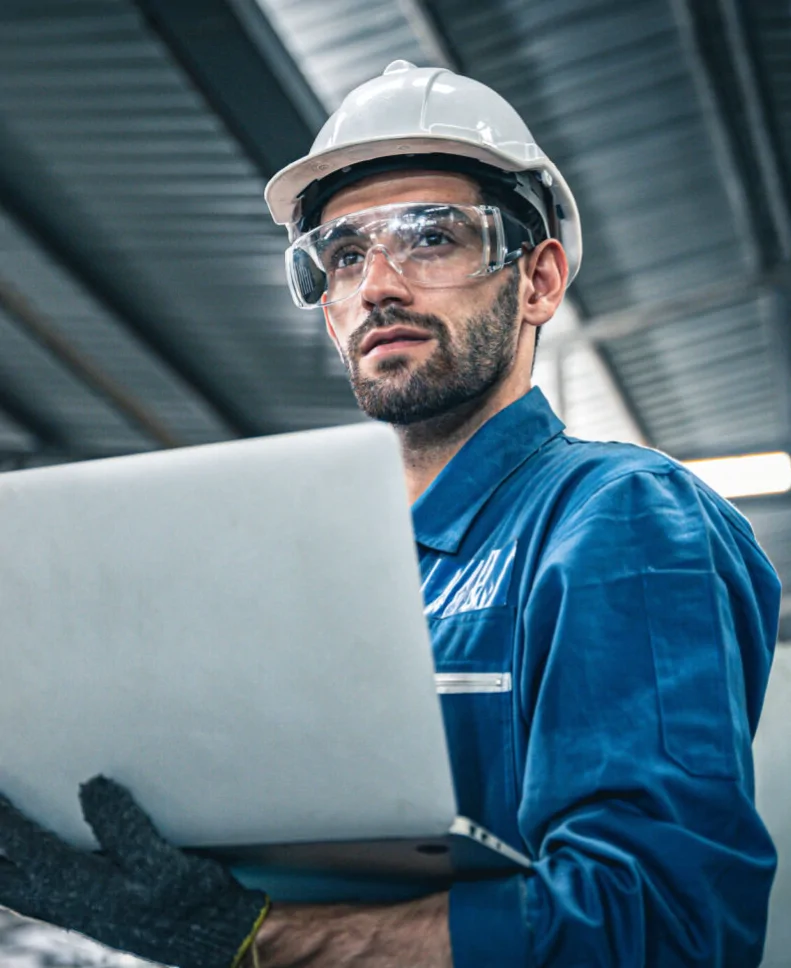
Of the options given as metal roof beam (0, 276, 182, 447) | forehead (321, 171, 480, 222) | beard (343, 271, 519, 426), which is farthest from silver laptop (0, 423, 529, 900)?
metal roof beam (0, 276, 182, 447)

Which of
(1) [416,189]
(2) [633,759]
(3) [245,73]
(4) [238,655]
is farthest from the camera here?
(3) [245,73]

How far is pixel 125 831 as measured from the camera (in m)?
1.05

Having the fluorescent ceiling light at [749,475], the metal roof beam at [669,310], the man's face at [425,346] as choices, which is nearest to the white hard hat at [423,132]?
the man's face at [425,346]

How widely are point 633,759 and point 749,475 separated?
716cm

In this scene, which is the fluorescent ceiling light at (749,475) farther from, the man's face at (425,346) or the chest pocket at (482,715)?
the chest pocket at (482,715)

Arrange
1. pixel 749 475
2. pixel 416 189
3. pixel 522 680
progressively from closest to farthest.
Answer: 1. pixel 522 680
2. pixel 416 189
3. pixel 749 475

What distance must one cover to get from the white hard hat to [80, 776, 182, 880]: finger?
1.20 m

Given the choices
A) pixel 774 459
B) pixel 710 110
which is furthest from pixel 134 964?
pixel 774 459

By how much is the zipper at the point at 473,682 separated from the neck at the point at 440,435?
514 millimetres

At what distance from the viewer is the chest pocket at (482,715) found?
134cm

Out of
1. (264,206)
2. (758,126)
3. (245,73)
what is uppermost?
(245,73)

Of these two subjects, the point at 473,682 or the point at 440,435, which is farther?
the point at 440,435

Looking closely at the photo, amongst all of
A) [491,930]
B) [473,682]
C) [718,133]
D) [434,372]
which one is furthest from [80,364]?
[491,930]

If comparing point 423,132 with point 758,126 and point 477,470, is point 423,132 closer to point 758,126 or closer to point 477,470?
point 477,470
